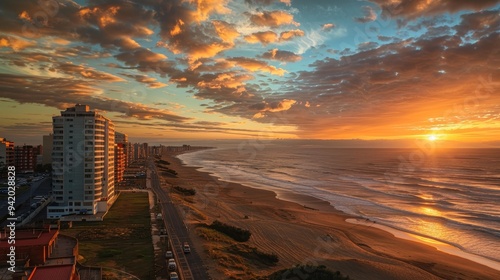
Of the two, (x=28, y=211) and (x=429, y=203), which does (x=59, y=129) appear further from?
(x=429, y=203)

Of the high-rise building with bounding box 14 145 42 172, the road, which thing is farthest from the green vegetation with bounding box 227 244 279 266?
the high-rise building with bounding box 14 145 42 172

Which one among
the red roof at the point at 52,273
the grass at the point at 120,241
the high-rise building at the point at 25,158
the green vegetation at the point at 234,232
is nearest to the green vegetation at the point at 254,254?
the green vegetation at the point at 234,232

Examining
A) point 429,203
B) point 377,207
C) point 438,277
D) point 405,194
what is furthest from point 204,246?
point 405,194

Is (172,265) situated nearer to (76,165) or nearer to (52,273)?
(52,273)

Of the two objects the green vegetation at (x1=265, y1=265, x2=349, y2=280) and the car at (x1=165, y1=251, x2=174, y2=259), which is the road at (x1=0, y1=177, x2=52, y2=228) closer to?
the car at (x1=165, y1=251, x2=174, y2=259)

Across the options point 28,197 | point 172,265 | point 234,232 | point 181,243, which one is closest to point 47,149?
point 28,197

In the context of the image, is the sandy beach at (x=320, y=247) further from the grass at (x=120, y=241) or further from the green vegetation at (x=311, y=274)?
the grass at (x=120, y=241)
